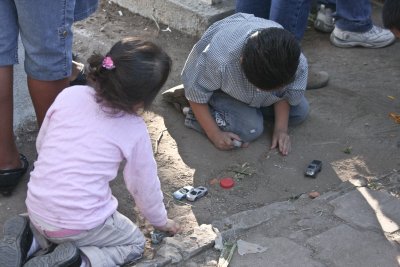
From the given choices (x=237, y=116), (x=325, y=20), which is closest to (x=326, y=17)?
(x=325, y=20)

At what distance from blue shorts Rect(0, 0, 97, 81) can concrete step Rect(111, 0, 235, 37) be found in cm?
191

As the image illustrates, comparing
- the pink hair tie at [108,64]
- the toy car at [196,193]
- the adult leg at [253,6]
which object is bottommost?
the toy car at [196,193]

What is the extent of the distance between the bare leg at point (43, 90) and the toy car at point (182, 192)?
0.74 metres

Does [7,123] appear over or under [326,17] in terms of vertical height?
over

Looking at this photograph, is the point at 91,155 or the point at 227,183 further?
the point at 227,183

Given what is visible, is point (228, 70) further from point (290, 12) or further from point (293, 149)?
point (290, 12)

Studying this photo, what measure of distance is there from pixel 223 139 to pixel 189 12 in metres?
1.49

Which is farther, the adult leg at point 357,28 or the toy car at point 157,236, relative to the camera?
the adult leg at point 357,28

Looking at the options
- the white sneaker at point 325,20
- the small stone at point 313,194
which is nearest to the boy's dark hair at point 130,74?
the small stone at point 313,194

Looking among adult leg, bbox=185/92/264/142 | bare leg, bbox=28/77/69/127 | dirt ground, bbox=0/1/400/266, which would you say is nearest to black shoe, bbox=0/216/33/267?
dirt ground, bbox=0/1/400/266

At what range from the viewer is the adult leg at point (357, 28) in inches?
189

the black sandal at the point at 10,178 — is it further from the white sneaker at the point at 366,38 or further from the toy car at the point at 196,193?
the white sneaker at the point at 366,38

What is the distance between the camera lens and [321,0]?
5.22 metres

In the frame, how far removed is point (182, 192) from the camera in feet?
10.7
